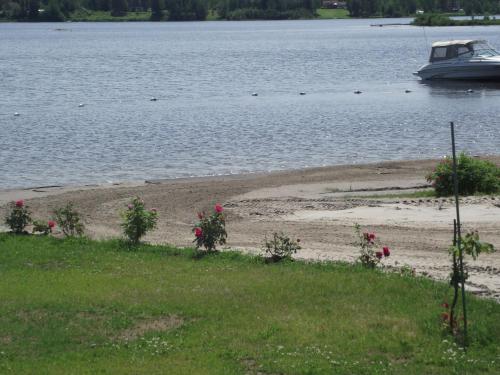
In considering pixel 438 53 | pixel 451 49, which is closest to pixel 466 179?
pixel 451 49

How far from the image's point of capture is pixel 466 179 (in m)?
23.4

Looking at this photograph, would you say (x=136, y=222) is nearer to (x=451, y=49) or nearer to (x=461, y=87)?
(x=461, y=87)

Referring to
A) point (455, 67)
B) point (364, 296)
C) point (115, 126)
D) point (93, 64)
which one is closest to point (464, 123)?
point (115, 126)

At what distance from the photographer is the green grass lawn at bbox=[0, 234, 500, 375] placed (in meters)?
10.8

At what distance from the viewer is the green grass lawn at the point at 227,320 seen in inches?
425

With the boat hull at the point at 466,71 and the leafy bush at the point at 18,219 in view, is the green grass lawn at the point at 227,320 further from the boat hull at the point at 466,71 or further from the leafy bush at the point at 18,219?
the boat hull at the point at 466,71

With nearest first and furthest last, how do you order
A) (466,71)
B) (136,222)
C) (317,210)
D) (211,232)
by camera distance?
(211,232) < (136,222) < (317,210) < (466,71)

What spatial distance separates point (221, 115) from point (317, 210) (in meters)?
29.8

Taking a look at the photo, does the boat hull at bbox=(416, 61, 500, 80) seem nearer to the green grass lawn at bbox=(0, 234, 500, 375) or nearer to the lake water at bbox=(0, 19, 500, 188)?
the lake water at bbox=(0, 19, 500, 188)

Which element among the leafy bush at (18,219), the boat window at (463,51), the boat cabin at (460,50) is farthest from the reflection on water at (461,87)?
the leafy bush at (18,219)

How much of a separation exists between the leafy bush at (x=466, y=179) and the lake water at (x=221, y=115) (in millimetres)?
10501

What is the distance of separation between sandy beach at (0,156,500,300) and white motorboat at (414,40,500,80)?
109ft

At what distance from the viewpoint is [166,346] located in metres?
11.4

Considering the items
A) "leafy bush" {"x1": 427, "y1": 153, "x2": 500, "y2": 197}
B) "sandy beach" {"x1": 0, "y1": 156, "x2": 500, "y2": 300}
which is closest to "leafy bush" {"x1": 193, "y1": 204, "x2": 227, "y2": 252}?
"sandy beach" {"x1": 0, "y1": 156, "x2": 500, "y2": 300}
